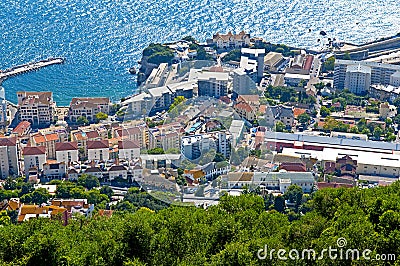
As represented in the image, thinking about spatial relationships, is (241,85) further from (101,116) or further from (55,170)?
(55,170)

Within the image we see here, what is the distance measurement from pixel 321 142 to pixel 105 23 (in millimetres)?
5850

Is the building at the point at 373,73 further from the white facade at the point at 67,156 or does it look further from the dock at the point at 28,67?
the dock at the point at 28,67

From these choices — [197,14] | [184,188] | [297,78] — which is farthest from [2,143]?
[197,14]

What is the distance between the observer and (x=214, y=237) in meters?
3.23

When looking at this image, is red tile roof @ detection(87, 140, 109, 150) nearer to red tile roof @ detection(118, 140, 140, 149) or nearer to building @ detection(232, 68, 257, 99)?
red tile roof @ detection(118, 140, 140, 149)

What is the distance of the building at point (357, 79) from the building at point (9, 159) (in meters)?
4.69

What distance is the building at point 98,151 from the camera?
708 cm

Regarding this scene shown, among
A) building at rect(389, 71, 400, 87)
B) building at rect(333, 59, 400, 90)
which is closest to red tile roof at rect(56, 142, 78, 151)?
building at rect(333, 59, 400, 90)

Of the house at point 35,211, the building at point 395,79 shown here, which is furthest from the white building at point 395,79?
the house at point 35,211

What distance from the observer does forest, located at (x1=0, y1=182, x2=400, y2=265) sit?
9.42 feet

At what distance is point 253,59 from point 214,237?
691 centimetres

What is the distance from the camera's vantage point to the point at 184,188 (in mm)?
5047

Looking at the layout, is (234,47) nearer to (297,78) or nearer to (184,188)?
(297,78)

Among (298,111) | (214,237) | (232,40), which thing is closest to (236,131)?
(214,237)
